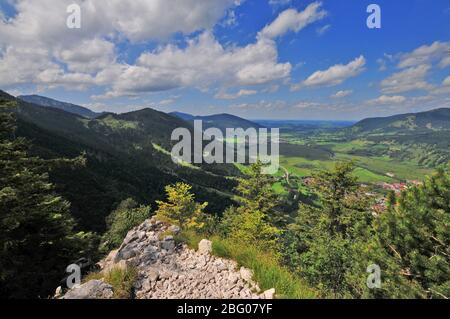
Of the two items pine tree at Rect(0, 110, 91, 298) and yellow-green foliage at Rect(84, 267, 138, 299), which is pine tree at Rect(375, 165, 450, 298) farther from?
pine tree at Rect(0, 110, 91, 298)

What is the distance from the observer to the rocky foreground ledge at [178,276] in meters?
7.51

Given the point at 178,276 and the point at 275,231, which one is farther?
the point at 275,231

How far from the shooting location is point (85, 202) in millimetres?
89312

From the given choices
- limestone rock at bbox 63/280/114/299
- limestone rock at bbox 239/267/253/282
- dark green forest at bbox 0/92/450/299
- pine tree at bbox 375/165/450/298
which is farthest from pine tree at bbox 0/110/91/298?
pine tree at bbox 375/165/450/298

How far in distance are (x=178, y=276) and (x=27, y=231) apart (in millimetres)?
12873

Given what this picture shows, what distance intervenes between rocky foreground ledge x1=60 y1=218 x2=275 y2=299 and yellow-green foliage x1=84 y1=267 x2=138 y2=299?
0.15 metres

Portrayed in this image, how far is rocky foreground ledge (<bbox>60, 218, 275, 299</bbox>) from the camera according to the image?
7.51m

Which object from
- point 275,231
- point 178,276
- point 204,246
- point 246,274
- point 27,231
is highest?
point 204,246

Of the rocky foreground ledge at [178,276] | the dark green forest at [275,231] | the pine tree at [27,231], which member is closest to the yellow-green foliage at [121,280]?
the rocky foreground ledge at [178,276]

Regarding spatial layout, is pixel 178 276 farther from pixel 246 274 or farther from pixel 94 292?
pixel 94 292

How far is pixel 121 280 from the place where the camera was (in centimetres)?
800

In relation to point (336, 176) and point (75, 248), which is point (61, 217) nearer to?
point (75, 248)

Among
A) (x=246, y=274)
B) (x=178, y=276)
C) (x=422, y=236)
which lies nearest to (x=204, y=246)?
(x=178, y=276)
